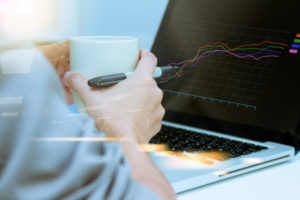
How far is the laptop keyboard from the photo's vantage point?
0.52 m

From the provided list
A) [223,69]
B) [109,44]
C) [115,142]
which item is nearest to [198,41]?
[223,69]

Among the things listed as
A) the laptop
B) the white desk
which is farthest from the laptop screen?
the white desk

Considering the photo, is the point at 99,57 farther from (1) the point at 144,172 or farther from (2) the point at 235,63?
(2) the point at 235,63

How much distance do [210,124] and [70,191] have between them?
433 mm

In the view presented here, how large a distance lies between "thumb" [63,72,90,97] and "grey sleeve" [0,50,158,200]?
0.43ft

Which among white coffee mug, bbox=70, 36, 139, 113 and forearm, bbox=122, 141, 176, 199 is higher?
white coffee mug, bbox=70, 36, 139, 113

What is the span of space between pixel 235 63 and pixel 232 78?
0.09ft

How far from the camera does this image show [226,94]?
66cm

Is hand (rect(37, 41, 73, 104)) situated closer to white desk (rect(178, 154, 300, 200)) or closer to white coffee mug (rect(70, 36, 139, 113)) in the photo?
white coffee mug (rect(70, 36, 139, 113))

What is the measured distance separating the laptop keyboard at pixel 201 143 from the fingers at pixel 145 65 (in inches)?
5.7

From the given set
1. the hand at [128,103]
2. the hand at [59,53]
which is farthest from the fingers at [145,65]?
the hand at [59,53]

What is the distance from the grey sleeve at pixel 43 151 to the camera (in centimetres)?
26

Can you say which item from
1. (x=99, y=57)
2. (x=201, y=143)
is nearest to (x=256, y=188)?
(x=201, y=143)

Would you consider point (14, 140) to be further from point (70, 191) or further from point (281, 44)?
point (281, 44)
